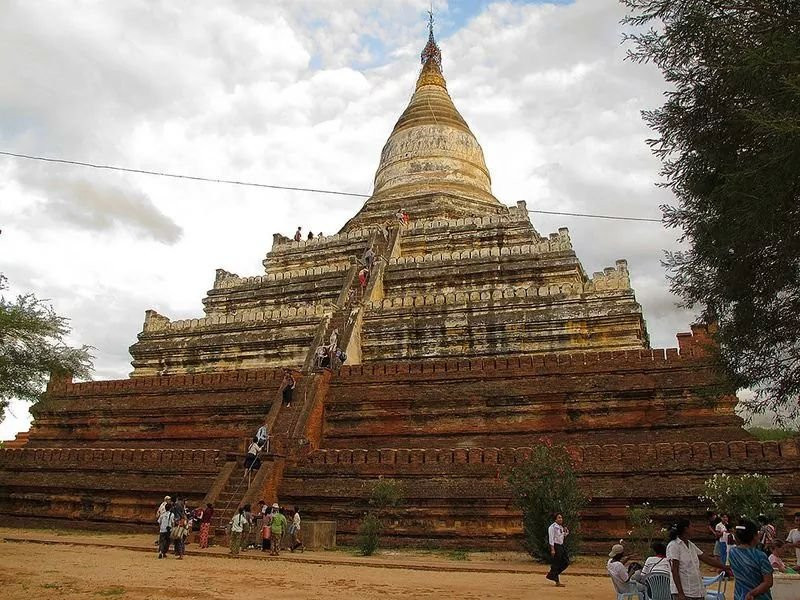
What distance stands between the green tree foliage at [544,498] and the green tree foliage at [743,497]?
208 cm

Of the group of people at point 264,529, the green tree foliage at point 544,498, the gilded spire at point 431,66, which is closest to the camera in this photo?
the green tree foliage at point 544,498

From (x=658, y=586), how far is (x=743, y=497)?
5580 mm

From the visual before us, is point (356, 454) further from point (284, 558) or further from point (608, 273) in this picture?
point (608, 273)

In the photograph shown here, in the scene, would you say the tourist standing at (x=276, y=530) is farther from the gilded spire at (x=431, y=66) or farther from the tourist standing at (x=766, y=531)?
the gilded spire at (x=431, y=66)

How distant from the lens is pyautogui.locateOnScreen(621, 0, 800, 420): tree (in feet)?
20.4

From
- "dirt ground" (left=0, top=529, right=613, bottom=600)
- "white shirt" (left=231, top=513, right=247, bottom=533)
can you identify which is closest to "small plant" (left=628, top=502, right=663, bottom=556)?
"dirt ground" (left=0, top=529, right=613, bottom=600)

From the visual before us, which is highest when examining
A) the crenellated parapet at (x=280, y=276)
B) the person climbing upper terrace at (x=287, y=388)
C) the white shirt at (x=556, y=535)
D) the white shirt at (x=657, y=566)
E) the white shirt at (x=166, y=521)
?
the crenellated parapet at (x=280, y=276)

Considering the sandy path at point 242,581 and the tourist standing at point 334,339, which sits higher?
the tourist standing at point 334,339

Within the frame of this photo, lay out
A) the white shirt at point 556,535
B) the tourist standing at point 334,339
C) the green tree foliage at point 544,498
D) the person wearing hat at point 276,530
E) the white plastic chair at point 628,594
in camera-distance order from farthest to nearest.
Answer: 1. the tourist standing at point 334,339
2. the person wearing hat at point 276,530
3. the green tree foliage at point 544,498
4. the white shirt at point 556,535
5. the white plastic chair at point 628,594

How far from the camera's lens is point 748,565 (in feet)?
18.1

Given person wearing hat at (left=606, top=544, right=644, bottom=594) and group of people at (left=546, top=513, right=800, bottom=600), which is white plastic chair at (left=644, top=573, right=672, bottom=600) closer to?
group of people at (left=546, top=513, right=800, bottom=600)

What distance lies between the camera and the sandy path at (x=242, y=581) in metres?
7.78

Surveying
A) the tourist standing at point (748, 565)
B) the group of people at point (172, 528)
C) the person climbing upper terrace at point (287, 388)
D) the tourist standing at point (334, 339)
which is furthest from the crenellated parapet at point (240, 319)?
the tourist standing at point (748, 565)

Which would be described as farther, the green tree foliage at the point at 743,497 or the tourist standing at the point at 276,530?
the tourist standing at the point at 276,530
